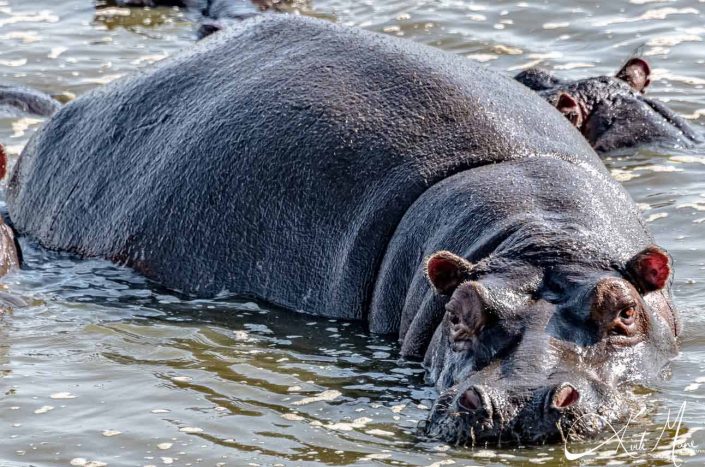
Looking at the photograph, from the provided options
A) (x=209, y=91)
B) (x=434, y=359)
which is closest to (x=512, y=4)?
(x=209, y=91)

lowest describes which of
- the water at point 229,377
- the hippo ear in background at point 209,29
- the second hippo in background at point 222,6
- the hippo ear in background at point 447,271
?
the water at point 229,377

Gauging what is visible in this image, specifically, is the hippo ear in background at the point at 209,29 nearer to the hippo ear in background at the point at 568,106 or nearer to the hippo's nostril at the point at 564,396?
the hippo ear in background at the point at 568,106

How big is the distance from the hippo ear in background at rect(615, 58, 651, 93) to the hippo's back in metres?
3.57

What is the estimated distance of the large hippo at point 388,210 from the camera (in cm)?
615

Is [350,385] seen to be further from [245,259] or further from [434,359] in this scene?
[245,259]

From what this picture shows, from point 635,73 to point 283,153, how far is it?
4638 mm

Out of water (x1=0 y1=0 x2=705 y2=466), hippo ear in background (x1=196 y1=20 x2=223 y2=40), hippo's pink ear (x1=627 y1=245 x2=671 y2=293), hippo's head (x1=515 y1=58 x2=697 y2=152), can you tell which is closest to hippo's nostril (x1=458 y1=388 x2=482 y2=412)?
water (x1=0 y1=0 x2=705 y2=466)

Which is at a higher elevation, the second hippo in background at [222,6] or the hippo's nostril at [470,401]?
the hippo's nostril at [470,401]

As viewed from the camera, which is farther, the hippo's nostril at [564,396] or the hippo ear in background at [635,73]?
the hippo ear in background at [635,73]

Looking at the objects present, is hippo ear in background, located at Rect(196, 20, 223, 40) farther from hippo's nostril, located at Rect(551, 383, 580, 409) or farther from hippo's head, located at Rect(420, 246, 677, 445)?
hippo's nostril, located at Rect(551, 383, 580, 409)

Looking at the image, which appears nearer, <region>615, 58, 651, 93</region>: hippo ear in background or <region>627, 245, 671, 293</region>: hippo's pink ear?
<region>627, 245, 671, 293</region>: hippo's pink ear

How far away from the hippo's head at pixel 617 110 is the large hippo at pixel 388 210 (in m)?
2.88
